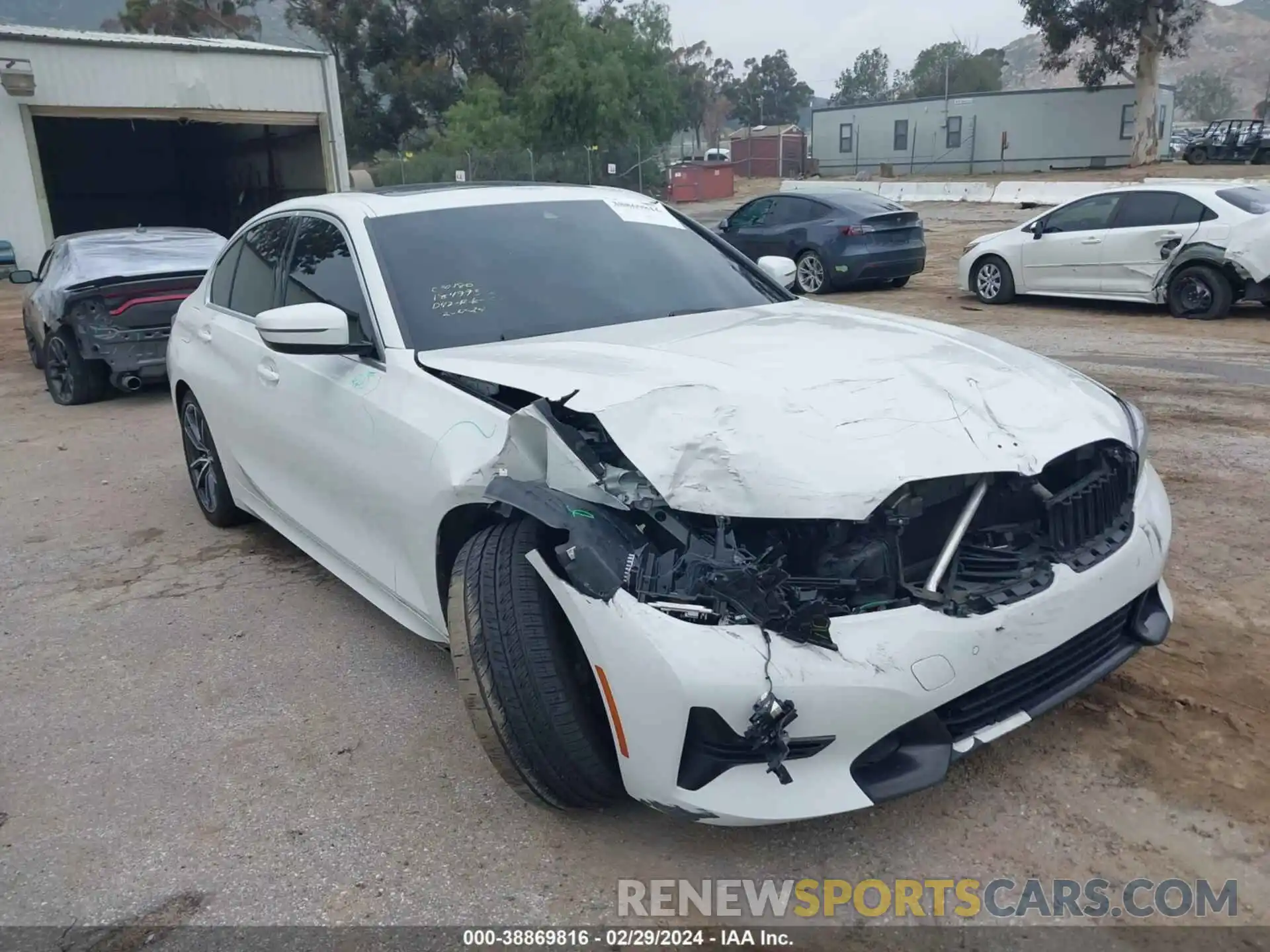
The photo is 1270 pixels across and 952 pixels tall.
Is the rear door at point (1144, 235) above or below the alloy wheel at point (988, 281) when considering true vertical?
above

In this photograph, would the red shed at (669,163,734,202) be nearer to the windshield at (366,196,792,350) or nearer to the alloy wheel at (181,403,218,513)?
the alloy wheel at (181,403,218,513)

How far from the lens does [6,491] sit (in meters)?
6.60

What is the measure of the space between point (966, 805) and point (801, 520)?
3.25ft

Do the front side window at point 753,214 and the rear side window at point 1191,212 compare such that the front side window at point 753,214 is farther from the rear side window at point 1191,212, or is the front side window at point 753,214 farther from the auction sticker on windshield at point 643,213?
the auction sticker on windshield at point 643,213

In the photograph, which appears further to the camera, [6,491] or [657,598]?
[6,491]

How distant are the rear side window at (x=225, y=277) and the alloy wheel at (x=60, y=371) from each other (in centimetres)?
475

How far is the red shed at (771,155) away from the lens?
51.9m

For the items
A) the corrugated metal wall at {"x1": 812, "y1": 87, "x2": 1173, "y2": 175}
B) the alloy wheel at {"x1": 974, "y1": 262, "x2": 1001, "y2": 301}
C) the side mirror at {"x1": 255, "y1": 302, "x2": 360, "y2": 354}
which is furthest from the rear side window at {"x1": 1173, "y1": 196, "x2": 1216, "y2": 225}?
the corrugated metal wall at {"x1": 812, "y1": 87, "x2": 1173, "y2": 175}

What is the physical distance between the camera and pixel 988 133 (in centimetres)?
4659

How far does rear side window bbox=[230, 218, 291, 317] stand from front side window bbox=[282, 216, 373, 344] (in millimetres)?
179

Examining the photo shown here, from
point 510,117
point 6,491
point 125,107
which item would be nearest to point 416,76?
point 510,117

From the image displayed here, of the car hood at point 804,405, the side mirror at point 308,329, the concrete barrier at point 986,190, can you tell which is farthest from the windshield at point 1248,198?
the concrete barrier at point 986,190

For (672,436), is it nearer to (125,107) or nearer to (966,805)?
(966,805)

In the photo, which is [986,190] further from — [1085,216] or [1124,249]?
[1124,249]
